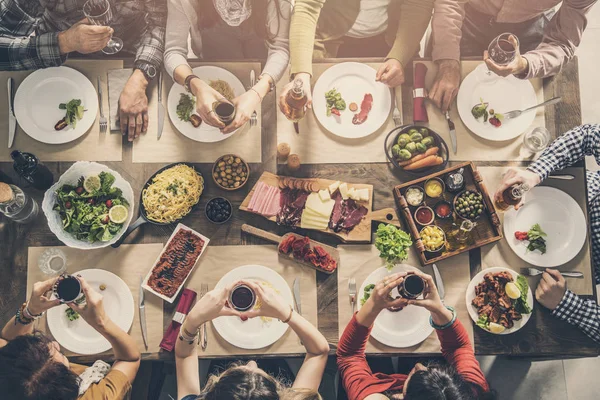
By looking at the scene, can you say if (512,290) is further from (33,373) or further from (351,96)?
(33,373)

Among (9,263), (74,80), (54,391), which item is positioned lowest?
(54,391)

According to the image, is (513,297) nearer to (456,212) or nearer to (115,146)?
(456,212)

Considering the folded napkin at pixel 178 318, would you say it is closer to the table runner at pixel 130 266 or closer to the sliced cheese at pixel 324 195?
the table runner at pixel 130 266

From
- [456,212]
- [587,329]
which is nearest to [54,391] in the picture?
[456,212]

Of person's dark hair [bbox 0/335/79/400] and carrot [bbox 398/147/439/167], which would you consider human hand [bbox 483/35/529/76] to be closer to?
carrot [bbox 398/147/439/167]

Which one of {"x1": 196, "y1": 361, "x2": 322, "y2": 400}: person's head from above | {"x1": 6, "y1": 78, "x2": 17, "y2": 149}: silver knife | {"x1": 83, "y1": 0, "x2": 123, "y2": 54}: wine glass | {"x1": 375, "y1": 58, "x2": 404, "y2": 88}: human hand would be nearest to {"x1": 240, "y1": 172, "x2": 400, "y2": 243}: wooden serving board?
{"x1": 375, "y1": 58, "x2": 404, "y2": 88}: human hand

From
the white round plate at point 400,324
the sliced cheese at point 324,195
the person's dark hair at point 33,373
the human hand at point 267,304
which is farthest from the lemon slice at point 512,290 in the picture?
the person's dark hair at point 33,373
